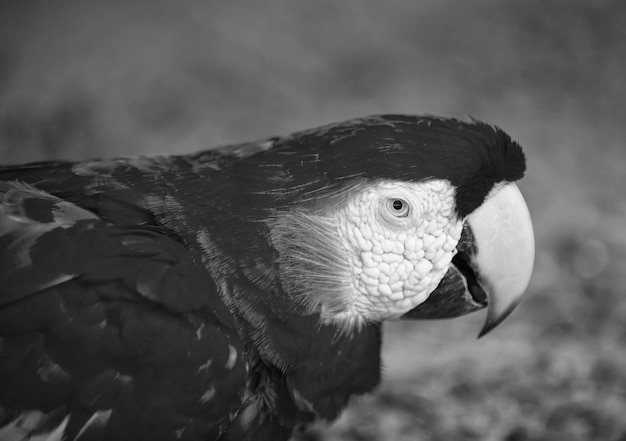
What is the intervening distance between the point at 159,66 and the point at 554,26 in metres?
2.46

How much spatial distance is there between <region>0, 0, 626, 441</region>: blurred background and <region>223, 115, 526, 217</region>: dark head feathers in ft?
4.50

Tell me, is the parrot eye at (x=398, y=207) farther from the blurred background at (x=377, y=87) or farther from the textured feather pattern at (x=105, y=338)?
the blurred background at (x=377, y=87)

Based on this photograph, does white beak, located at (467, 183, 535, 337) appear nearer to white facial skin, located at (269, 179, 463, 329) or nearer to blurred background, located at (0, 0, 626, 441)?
white facial skin, located at (269, 179, 463, 329)

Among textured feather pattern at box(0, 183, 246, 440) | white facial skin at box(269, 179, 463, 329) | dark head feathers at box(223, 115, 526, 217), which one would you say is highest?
dark head feathers at box(223, 115, 526, 217)

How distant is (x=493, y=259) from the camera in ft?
5.09

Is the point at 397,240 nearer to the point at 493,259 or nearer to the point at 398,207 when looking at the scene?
the point at 398,207

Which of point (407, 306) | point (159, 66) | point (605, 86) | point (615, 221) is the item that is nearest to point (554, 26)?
point (605, 86)

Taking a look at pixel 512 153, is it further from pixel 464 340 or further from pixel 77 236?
pixel 464 340

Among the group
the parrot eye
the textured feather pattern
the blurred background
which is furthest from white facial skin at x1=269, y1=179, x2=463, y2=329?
the blurred background

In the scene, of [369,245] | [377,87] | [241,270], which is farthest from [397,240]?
[377,87]

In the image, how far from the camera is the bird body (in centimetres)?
134

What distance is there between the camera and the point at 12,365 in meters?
1.31

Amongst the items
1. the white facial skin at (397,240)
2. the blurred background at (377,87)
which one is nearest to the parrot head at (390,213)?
the white facial skin at (397,240)

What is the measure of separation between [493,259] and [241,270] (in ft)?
1.82
